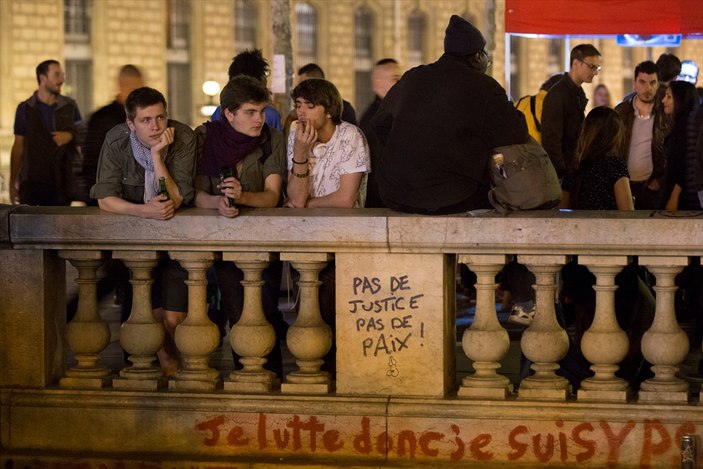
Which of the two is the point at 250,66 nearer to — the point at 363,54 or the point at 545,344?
the point at 545,344

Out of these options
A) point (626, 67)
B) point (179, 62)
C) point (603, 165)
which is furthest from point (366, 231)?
point (626, 67)

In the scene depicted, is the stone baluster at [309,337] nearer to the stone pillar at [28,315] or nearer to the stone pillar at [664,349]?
the stone pillar at [28,315]

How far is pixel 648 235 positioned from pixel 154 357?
2494 millimetres

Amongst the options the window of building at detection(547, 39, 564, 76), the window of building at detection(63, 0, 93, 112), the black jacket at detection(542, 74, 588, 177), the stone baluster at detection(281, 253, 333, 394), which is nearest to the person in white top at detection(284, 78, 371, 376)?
the stone baluster at detection(281, 253, 333, 394)

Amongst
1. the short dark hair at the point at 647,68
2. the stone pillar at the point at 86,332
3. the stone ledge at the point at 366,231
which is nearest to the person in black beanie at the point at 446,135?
the stone ledge at the point at 366,231

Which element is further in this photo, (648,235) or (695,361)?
(695,361)

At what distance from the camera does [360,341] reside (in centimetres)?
681

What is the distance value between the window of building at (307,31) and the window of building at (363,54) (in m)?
1.89

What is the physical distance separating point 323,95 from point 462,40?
1.10 m

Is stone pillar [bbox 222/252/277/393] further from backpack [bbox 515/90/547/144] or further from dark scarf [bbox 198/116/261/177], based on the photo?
backpack [bbox 515/90/547/144]

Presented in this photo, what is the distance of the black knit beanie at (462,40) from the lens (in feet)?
23.0

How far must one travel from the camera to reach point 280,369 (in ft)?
24.8

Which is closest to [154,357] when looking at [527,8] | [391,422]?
[391,422]

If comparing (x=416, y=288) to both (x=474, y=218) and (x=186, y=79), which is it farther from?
(x=186, y=79)
